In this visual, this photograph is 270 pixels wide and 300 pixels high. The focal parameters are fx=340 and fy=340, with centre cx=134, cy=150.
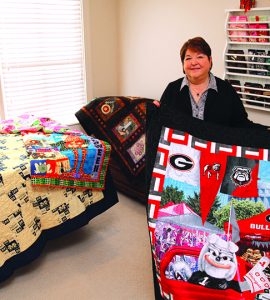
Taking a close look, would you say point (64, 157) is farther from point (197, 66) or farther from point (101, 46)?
point (101, 46)

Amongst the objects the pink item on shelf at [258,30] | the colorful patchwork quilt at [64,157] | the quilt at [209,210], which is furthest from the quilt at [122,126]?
the quilt at [209,210]

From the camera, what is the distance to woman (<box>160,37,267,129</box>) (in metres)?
2.04

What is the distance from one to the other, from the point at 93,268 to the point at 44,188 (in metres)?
0.67

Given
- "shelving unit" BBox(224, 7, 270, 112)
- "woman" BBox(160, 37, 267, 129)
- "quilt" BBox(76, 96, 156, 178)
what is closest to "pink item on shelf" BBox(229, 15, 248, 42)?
"shelving unit" BBox(224, 7, 270, 112)

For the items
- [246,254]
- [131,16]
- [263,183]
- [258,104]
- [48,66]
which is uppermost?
[131,16]

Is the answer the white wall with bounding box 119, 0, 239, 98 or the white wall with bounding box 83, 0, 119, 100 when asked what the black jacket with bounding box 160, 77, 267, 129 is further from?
the white wall with bounding box 83, 0, 119, 100

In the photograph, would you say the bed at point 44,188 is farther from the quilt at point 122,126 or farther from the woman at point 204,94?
the woman at point 204,94

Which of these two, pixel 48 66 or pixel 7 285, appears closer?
pixel 7 285

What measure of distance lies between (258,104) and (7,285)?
7.45ft

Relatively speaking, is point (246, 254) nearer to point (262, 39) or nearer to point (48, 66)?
point (262, 39)

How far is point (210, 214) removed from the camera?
1672 mm

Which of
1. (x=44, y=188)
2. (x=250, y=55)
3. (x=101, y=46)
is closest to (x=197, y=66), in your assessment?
(x=250, y=55)

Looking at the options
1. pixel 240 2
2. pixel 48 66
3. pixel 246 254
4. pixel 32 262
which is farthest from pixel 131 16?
pixel 246 254

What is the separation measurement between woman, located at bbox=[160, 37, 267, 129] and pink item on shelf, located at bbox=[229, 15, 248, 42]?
2.38ft
